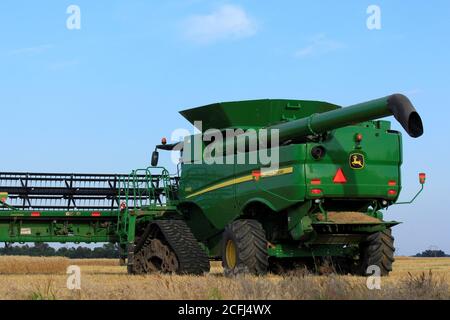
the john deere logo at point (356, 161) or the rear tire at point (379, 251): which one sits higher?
the john deere logo at point (356, 161)

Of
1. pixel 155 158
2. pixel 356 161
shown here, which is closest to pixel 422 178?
→ pixel 356 161

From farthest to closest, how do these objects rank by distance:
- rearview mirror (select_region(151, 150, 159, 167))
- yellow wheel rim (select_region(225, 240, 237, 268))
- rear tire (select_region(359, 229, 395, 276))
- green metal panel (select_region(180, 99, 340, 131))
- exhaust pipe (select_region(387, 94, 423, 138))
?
1. rearview mirror (select_region(151, 150, 159, 167))
2. green metal panel (select_region(180, 99, 340, 131))
3. rear tire (select_region(359, 229, 395, 276))
4. yellow wheel rim (select_region(225, 240, 237, 268))
5. exhaust pipe (select_region(387, 94, 423, 138))

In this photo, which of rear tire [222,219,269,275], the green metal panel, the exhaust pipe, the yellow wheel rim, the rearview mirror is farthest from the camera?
the rearview mirror

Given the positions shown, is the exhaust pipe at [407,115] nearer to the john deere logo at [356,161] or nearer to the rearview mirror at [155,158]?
the john deere logo at [356,161]

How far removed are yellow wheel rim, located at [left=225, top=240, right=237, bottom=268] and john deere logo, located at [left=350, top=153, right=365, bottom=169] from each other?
2491mm

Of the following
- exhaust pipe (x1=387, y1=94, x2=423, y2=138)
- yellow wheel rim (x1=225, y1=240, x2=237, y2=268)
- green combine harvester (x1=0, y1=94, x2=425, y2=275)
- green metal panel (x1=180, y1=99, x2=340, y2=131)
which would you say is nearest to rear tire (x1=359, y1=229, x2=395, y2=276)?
green combine harvester (x1=0, y1=94, x2=425, y2=275)

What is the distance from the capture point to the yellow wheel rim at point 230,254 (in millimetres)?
12804

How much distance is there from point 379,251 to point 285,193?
2.20 meters

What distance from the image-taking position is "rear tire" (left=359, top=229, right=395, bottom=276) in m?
12.9

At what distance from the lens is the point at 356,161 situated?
12305 millimetres

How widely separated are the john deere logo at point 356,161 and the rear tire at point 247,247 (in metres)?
1.91

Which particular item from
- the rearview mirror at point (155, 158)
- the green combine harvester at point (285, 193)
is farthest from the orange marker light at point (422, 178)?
the rearview mirror at point (155, 158)

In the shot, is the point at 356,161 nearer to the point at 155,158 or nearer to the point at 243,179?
the point at 243,179

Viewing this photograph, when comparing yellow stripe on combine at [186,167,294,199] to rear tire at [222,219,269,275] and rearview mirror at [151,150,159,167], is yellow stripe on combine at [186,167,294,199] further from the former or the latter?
rearview mirror at [151,150,159,167]
